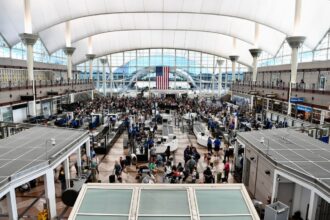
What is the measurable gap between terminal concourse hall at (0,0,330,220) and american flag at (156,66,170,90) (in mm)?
153

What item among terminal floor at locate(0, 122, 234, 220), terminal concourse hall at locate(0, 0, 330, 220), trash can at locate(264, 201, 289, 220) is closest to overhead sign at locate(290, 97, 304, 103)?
terminal concourse hall at locate(0, 0, 330, 220)

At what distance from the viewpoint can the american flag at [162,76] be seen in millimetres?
41062

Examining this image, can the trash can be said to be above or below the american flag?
below

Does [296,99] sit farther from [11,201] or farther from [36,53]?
[36,53]

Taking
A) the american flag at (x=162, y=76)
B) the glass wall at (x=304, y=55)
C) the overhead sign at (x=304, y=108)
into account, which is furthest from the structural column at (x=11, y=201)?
A: the american flag at (x=162, y=76)

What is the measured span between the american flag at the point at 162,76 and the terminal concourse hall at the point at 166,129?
153 mm

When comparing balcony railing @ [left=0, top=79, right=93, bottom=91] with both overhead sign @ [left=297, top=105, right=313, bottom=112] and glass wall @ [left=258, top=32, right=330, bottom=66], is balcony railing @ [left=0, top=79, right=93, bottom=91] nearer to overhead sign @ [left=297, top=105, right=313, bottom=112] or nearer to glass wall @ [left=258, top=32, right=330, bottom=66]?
overhead sign @ [left=297, top=105, right=313, bottom=112]

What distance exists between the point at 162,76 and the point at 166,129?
21.9 m

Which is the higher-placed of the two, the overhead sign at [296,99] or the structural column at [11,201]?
the overhead sign at [296,99]

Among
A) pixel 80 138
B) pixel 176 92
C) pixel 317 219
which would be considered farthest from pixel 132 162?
pixel 176 92

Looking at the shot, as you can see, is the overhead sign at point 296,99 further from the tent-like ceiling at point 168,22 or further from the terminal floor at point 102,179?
the terminal floor at point 102,179

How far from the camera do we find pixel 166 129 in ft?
66.3

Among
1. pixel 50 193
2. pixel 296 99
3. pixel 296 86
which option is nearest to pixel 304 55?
pixel 296 86

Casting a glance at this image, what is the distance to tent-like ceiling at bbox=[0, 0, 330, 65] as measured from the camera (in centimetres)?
2605
